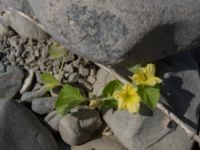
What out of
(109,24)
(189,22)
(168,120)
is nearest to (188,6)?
(189,22)

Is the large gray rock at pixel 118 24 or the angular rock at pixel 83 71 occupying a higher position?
the large gray rock at pixel 118 24

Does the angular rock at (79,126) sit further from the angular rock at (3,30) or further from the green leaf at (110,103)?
the angular rock at (3,30)

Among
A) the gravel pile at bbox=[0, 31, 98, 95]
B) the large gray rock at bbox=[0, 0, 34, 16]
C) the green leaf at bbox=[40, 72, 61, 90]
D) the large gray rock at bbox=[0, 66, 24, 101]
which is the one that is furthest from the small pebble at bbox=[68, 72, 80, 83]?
the large gray rock at bbox=[0, 0, 34, 16]

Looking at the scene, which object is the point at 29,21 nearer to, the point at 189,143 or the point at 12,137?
the point at 12,137

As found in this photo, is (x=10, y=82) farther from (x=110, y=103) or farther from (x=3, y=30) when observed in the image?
(x=110, y=103)

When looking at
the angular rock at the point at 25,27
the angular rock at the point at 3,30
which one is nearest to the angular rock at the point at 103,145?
the angular rock at the point at 25,27

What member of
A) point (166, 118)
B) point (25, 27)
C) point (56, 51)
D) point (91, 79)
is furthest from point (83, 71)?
point (166, 118)
